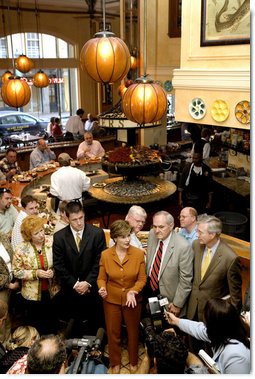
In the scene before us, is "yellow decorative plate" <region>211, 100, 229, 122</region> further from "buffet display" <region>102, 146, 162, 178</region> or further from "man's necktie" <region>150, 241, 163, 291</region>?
"buffet display" <region>102, 146, 162, 178</region>

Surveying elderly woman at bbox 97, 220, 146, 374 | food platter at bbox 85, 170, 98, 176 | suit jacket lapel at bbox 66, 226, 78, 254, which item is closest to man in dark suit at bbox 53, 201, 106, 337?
suit jacket lapel at bbox 66, 226, 78, 254

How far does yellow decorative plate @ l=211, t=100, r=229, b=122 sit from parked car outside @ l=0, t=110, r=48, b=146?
9.96 m

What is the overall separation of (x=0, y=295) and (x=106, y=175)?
4.77 m

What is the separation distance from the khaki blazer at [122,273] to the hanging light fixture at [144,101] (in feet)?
4.30

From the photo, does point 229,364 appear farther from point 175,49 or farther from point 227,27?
point 175,49

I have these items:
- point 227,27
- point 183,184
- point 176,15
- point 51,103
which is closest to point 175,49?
point 176,15

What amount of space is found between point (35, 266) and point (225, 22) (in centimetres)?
313

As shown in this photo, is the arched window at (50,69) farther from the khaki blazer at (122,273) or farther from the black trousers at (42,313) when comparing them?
the khaki blazer at (122,273)

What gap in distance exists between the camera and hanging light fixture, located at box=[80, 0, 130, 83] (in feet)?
11.8

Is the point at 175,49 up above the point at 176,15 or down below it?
below

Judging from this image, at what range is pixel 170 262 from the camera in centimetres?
351

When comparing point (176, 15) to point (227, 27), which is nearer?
point (227, 27)

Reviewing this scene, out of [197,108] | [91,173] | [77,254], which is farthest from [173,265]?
[91,173]

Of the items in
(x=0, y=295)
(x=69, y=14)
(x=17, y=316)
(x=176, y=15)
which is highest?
(x=69, y=14)
